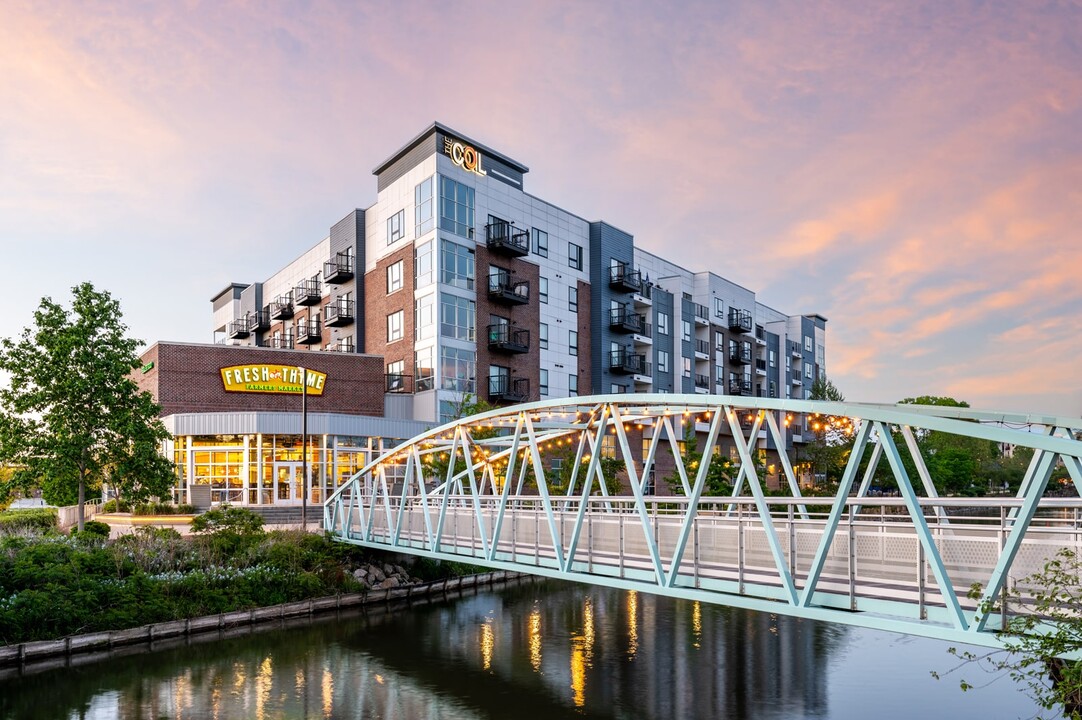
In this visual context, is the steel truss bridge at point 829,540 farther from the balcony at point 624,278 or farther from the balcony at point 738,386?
the balcony at point 738,386

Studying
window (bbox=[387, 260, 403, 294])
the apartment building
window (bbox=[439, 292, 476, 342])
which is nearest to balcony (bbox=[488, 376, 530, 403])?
the apartment building

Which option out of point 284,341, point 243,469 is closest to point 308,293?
point 284,341

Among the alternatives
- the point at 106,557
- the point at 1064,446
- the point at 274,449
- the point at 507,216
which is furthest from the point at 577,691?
the point at 507,216

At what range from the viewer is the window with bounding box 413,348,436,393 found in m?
45.4

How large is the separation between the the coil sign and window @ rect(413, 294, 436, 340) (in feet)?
26.2

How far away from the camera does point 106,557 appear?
2373 cm

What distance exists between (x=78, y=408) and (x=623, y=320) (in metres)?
35.9

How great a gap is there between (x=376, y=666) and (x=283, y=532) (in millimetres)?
10427

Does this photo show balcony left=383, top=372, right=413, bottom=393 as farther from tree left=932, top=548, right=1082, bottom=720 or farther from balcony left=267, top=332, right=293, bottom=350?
tree left=932, top=548, right=1082, bottom=720

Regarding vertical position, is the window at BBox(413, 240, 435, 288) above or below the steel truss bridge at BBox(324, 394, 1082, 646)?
A: above

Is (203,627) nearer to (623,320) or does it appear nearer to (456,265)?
(456,265)

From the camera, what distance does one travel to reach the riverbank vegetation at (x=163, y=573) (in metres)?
21.0

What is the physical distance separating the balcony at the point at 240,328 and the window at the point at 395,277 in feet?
87.6

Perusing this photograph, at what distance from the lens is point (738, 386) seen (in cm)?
7119
